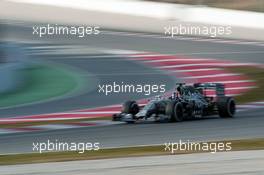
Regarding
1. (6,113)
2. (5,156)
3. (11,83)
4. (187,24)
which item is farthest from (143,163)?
(187,24)

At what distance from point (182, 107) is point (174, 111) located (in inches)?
9.4

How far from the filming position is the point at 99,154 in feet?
31.5

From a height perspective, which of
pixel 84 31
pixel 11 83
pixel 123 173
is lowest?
pixel 123 173

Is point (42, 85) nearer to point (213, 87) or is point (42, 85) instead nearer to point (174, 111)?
point (213, 87)

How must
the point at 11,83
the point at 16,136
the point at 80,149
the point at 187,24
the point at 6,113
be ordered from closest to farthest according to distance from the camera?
the point at 80,149 < the point at 16,136 < the point at 6,113 < the point at 11,83 < the point at 187,24

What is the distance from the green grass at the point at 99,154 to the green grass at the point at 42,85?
20.4 ft

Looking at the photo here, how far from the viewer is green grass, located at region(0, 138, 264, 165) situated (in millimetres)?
9209

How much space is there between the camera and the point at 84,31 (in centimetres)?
2620

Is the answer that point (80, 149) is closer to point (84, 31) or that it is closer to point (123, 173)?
point (123, 173)

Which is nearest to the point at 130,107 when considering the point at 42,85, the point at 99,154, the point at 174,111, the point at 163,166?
the point at 174,111

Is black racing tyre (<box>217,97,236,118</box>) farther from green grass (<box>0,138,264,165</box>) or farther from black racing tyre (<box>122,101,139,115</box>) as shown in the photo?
green grass (<box>0,138,264,165</box>)

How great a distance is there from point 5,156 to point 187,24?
15887 mm

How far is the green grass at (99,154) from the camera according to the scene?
9209mm

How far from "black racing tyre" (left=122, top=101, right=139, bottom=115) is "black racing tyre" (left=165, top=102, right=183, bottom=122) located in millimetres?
568
